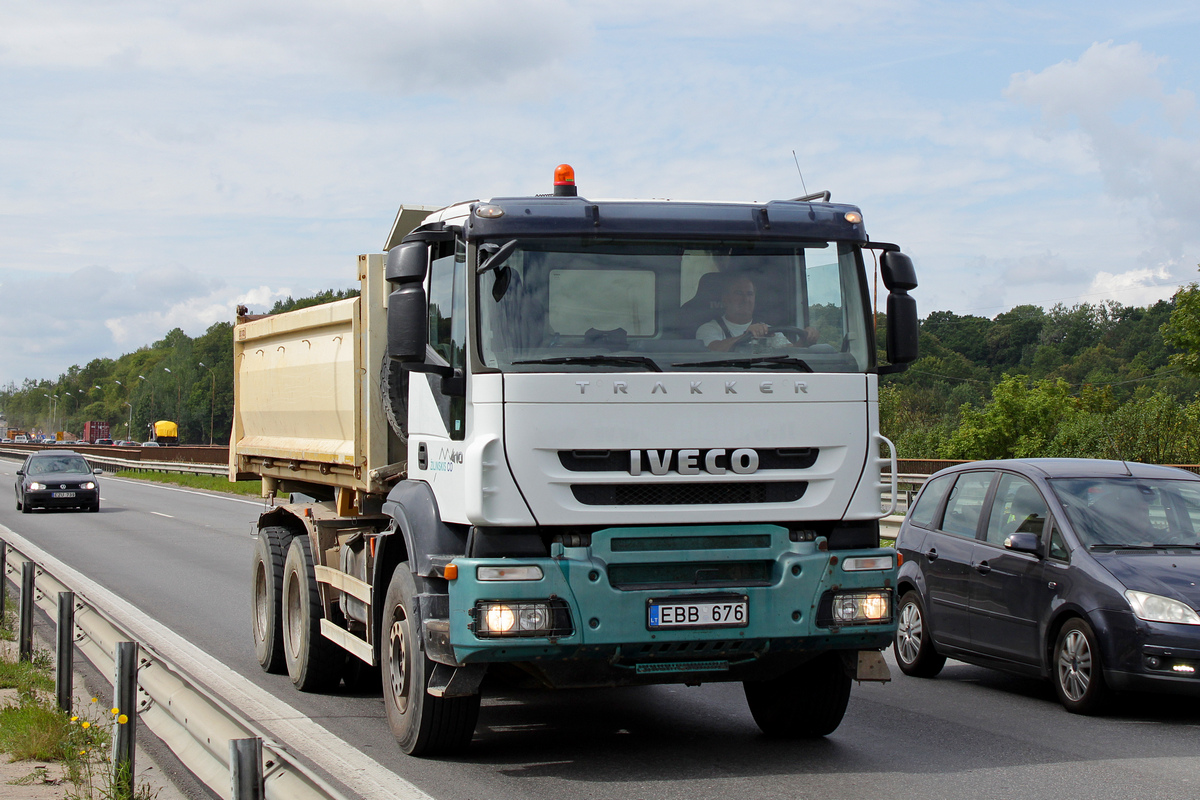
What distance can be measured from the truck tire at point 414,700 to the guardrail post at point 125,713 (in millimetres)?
1279

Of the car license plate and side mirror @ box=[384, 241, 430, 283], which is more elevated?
side mirror @ box=[384, 241, 430, 283]

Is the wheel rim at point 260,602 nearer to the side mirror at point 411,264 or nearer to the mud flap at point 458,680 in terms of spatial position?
the mud flap at point 458,680

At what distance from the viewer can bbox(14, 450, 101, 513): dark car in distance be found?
30422 mm

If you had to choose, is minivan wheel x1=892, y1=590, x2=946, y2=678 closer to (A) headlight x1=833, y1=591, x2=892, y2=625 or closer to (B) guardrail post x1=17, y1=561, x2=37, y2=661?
A: (A) headlight x1=833, y1=591, x2=892, y2=625

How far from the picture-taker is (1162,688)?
7.26 m

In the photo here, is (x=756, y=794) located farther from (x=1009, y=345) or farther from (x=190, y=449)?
(x=1009, y=345)

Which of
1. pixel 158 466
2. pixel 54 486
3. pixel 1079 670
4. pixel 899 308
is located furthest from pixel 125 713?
pixel 158 466

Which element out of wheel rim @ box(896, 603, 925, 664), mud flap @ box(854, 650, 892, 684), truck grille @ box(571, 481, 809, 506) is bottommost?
wheel rim @ box(896, 603, 925, 664)

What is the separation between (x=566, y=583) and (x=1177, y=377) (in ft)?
323

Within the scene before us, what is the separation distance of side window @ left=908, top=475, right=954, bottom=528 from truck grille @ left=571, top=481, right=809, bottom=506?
360 centimetres

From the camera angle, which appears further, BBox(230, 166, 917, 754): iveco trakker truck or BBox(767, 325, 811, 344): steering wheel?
BBox(767, 325, 811, 344): steering wheel

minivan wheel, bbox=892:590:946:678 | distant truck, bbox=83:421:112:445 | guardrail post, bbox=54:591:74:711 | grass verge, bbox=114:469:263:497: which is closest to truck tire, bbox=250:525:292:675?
guardrail post, bbox=54:591:74:711

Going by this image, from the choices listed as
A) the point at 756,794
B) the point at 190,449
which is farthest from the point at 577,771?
the point at 190,449

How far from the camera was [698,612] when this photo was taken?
6035mm
